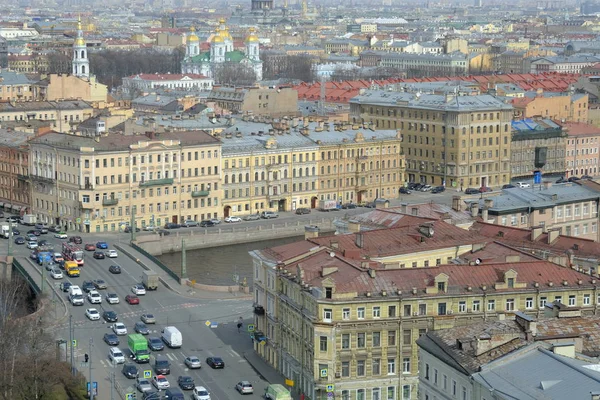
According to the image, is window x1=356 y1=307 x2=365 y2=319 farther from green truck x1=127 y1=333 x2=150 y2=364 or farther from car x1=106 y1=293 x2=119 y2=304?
car x1=106 y1=293 x2=119 y2=304

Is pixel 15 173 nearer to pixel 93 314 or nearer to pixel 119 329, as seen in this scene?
pixel 93 314

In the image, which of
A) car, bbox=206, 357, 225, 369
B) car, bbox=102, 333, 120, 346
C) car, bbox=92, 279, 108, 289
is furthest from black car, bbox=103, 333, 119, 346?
car, bbox=92, 279, 108, 289

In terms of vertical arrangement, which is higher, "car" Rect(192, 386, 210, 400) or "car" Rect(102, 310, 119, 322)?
"car" Rect(192, 386, 210, 400)

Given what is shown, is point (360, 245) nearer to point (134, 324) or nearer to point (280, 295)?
point (280, 295)

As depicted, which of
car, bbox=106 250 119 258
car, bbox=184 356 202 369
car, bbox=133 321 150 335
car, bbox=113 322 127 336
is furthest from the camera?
car, bbox=106 250 119 258

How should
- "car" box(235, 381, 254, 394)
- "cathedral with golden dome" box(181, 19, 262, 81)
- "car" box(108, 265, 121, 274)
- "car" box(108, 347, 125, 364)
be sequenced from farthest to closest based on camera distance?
"cathedral with golden dome" box(181, 19, 262, 81) < "car" box(108, 265, 121, 274) < "car" box(108, 347, 125, 364) < "car" box(235, 381, 254, 394)

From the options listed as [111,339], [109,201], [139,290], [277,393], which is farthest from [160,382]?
[109,201]

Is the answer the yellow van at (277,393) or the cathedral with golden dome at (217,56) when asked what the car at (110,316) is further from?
the cathedral with golden dome at (217,56)
